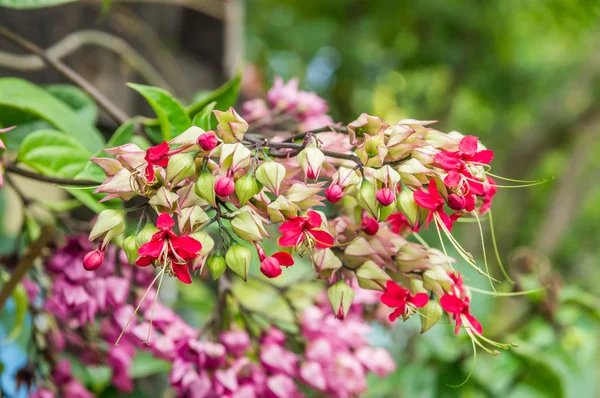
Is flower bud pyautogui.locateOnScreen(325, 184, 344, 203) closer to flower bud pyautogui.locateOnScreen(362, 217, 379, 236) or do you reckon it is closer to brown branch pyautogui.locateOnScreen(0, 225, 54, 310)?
flower bud pyautogui.locateOnScreen(362, 217, 379, 236)

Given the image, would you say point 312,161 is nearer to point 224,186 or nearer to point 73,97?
point 224,186

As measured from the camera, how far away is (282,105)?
0.52 m

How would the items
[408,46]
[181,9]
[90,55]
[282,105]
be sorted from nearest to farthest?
[282,105], [90,55], [181,9], [408,46]

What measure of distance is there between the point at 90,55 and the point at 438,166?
0.63 metres

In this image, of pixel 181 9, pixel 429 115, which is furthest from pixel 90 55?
pixel 429 115

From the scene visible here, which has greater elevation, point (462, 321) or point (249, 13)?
point (462, 321)

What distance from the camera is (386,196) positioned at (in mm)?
268

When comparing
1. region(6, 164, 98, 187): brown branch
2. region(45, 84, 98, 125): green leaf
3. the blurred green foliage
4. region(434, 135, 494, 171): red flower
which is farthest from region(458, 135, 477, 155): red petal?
the blurred green foliage

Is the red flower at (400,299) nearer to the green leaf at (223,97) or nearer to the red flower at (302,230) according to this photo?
the red flower at (302,230)

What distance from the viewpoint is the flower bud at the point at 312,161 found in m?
0.28

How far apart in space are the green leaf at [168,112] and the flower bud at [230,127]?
0.10 m

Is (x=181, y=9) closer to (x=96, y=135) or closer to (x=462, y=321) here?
(x=96, y=135)

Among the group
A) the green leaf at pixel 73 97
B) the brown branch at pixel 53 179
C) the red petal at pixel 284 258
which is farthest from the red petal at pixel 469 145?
the green leaf at pixel 73 97

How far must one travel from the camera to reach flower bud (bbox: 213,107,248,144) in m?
0.28
